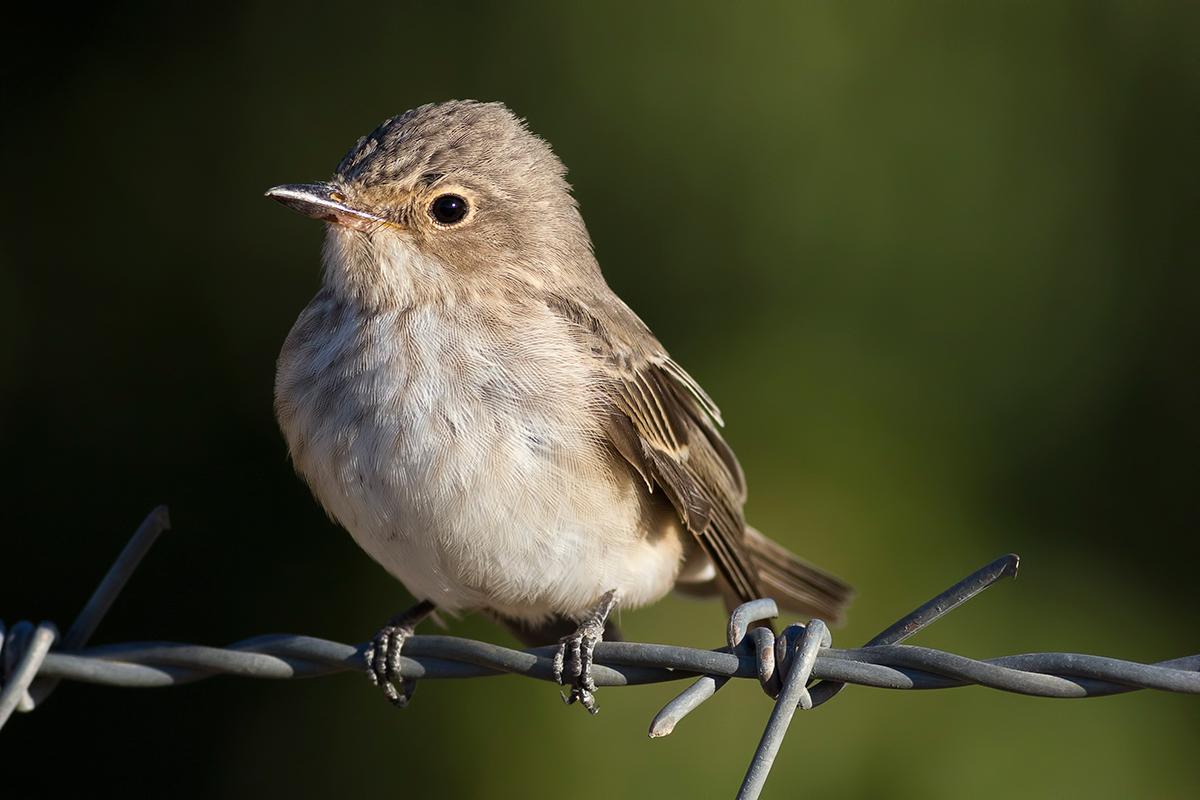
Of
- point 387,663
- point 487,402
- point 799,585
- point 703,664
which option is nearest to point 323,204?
point 487,402

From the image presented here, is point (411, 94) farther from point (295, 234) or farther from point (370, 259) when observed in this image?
point (370, 259)

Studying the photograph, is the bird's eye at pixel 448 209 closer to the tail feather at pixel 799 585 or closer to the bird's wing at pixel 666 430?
the bird's wing at pixel 666 430

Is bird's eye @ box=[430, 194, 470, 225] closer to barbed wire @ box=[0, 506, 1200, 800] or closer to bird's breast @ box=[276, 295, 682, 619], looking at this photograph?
bird's breast @ box=[276, 295, 682, 619]

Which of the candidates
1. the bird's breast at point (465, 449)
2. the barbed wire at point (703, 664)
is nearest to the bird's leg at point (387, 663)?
the bird's breast at point (465, 449)

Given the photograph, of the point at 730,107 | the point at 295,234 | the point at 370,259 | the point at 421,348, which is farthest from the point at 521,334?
the point at 295,234

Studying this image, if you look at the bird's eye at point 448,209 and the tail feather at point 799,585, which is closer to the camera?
the bird's eye at point 448,209

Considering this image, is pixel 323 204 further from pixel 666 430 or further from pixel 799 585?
pixel 799 585
